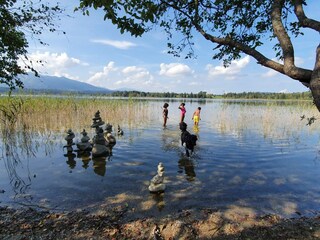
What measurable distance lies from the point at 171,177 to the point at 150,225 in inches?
124

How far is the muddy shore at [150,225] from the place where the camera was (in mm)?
4605

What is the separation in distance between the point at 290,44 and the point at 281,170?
6779 millimetres

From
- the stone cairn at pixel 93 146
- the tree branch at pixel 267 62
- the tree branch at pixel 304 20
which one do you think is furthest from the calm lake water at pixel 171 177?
the tree branch at pixel 304 20

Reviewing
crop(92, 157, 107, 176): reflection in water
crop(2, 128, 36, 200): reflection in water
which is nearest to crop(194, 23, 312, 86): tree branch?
crop(92, 157, 107, 176): reflection in water

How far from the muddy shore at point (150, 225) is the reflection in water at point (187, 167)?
243 centimetres

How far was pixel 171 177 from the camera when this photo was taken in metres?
8.12

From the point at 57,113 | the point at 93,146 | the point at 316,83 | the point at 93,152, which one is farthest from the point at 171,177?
the point at 57,113

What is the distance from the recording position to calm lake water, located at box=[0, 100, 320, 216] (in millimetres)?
6227

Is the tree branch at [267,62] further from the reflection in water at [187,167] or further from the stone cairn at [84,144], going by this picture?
the stone cairn at [84,144]

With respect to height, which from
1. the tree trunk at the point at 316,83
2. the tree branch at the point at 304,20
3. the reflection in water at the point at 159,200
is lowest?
the reflection in water at the point at 159,200

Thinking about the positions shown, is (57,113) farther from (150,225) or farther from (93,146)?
(150,225)

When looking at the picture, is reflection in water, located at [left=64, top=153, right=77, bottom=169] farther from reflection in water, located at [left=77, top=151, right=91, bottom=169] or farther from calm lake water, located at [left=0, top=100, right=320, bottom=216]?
reflection in water, located at [left=77, top=151, right=91, bottom=169]

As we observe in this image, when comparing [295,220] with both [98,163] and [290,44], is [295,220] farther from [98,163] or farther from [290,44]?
[98,163]

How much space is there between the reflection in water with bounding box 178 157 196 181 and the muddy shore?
2429 millimetres
